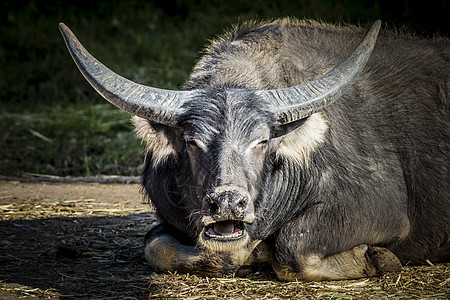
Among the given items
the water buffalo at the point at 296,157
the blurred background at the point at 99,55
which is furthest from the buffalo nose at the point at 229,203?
the blurred background at the point at 99,55

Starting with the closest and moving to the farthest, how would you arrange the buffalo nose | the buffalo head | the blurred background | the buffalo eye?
the buffalo nose, the buffalo head, the buffalo eye, the blurred background

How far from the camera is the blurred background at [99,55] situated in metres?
8.24

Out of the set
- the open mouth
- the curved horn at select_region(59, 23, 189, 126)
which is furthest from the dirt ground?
the curved horn at select_region(59, 23, 189, 126)

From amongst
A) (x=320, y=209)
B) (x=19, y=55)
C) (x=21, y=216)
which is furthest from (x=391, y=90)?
(x=19, y=55)

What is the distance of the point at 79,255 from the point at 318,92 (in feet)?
6.45

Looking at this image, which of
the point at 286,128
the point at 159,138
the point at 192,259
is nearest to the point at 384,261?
the point at 286,128

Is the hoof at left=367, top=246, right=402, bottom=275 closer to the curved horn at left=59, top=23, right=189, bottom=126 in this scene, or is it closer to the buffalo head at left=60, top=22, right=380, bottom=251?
the buffalo head at left=60, top=22, right=380, bottom=251

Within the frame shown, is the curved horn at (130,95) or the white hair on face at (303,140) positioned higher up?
the curved horn at (130,95)

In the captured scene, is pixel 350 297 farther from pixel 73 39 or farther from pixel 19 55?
pixel 19 55

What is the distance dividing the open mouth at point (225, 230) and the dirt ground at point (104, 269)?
1.14 feet

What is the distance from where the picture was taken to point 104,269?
4.48 meters

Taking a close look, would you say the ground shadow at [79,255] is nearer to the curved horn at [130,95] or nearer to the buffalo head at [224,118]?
the buffalo head at [224,118]

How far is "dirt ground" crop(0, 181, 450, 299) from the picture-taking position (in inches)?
156

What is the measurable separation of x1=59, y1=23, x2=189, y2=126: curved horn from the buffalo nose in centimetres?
65
